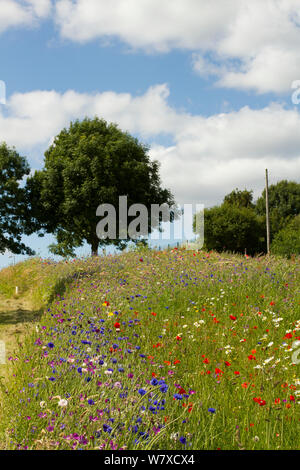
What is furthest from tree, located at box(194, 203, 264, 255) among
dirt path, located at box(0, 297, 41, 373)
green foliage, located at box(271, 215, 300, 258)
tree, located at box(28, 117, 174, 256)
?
dirt path, located at box(0, 297, 41, 373)

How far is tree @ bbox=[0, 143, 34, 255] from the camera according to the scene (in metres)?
25.6

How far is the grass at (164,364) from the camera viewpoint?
3537 millimetres

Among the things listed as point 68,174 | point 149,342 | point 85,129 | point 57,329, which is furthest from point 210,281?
point 85,129

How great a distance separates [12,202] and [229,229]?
17.6 m

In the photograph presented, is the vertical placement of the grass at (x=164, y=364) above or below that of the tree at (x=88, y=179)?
below

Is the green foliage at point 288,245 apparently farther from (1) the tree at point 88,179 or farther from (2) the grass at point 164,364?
(2) the grass at point 164,364

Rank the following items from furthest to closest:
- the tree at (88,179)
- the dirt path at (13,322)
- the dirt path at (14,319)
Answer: the tree at (88,179)
the dirt path at (14,319)
the dirt path at (13,322)

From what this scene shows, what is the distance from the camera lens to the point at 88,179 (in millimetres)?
25609

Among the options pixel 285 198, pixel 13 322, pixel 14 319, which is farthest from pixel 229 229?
pixel 13 322

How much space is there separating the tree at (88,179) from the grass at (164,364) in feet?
43.7

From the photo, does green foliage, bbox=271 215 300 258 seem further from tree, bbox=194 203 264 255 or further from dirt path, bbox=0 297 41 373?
dirt path, bbox=0 297 41 373

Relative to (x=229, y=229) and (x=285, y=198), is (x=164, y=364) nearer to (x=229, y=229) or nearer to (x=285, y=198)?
(x=229, y=229)

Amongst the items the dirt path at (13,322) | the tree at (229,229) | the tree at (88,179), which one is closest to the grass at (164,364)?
the dirt path at (13,322)
